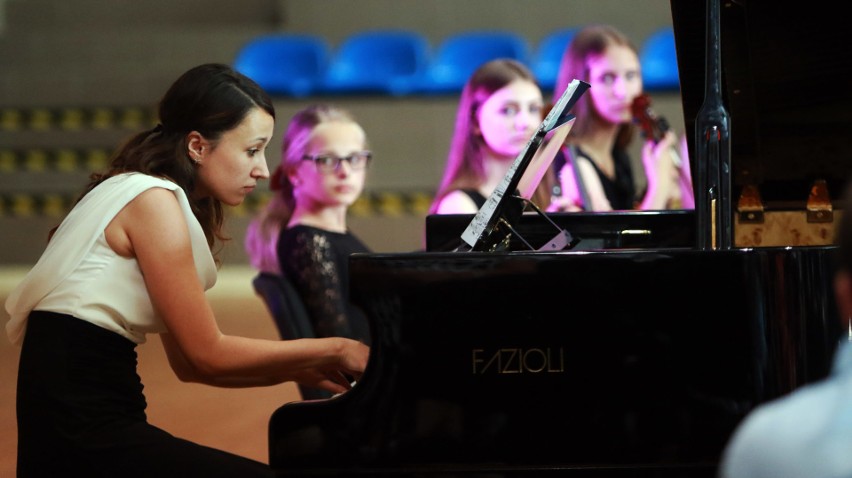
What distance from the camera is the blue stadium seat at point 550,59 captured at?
335 inches

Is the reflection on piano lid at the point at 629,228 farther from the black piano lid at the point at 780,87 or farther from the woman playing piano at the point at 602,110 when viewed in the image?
the woman playing piano at the point at 602,110

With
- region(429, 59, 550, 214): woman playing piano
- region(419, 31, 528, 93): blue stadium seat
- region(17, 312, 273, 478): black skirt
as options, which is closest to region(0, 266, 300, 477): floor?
region(429, 59, 550, 214): woman playing piano

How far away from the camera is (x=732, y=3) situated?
217 centimetres

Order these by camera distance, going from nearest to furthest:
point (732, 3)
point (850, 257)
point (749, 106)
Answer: point (850, 257)
point (732, 3)
point (749, 106)

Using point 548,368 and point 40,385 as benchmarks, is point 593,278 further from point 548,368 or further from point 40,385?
point 40,385

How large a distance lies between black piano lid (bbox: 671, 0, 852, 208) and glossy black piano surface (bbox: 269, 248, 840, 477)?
59 centimetres

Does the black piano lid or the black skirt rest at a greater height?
the black piano lid

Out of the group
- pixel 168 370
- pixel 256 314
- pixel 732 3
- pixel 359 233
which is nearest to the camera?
pixel 732 3

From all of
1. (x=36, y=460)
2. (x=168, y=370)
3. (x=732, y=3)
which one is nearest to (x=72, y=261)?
(x=36, y=460)

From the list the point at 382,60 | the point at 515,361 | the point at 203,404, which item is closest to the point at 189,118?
the point at 515,361

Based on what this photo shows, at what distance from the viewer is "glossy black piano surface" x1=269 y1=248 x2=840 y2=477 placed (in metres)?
1.74

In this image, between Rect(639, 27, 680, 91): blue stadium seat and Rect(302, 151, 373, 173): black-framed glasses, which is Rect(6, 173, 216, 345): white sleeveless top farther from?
Rect(639, 27, 680, 91): blue stadium seat

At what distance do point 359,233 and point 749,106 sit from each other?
666cm

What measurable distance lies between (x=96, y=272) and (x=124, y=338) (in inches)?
5.2
